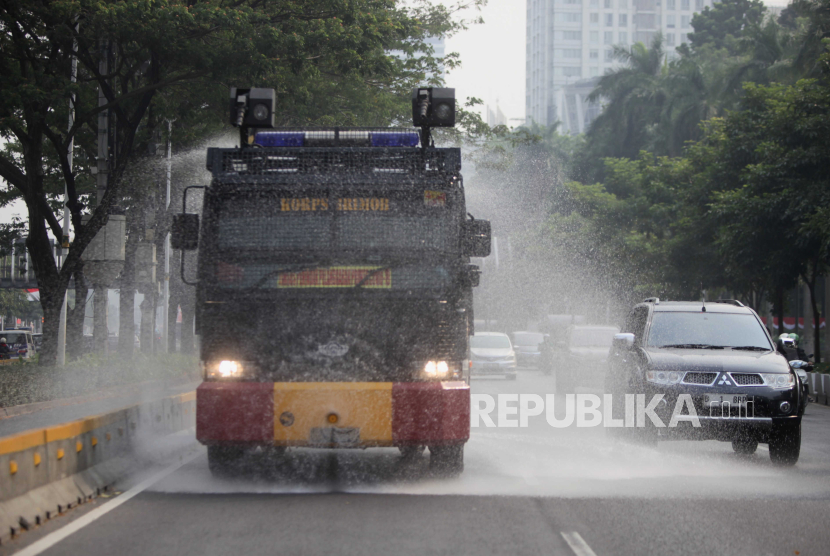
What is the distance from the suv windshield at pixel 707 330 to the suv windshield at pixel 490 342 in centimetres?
1843

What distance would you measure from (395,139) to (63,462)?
4214 millimetres

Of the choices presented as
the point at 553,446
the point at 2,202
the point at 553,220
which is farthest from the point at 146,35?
the point at 553,220

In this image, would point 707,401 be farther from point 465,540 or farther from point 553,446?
point 465,540

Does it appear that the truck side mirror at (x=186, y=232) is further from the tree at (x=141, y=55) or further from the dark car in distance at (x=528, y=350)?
the dark car in distance at (x=528, y=350)

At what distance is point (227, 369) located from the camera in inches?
355

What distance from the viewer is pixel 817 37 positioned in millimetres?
40062

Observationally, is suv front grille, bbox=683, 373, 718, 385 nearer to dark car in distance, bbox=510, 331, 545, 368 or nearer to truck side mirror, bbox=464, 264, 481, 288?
truck side mirror, bbox=464, 264, 481, 288

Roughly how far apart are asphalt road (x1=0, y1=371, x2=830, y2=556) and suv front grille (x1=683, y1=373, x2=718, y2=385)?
2.84ft

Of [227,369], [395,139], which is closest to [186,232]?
[227,369]

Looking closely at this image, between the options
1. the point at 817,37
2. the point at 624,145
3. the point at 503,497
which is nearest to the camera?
the point at 503,497

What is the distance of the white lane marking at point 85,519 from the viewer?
21.6 ft

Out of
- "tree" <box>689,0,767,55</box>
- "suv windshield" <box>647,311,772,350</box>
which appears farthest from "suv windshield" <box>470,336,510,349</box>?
"tree" <box>689,0,767,55</box>

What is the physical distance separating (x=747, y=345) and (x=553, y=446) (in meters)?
2.51

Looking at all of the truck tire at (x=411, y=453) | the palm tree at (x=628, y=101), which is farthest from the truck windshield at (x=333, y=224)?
the palm tree at (x=628, y=101)
